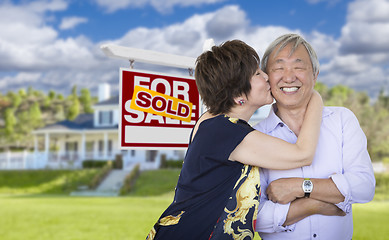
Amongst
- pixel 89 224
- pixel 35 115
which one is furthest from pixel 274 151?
pixel 35 115

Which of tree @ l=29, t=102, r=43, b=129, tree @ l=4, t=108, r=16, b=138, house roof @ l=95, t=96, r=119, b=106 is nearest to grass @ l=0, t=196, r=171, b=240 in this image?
house roof @ l=95, t=96, r=119, b=106

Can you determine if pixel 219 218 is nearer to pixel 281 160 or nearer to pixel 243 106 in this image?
pixel 281 160

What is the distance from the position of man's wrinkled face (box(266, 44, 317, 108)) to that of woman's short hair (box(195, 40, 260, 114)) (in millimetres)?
253

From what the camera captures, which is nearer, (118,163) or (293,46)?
(293,46)

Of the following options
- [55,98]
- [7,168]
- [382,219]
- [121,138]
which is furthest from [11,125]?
[121,138]

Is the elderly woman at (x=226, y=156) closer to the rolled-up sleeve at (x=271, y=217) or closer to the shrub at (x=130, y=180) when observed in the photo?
the rolled-up sleeve at (x=271, y=217)

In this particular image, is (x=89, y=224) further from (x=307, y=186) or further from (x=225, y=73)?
(x=225, y=73)

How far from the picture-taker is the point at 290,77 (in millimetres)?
2613

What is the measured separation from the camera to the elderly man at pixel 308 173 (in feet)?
8.13

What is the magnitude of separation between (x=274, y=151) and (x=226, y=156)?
0.26 m

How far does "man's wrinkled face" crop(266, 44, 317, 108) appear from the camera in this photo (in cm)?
263

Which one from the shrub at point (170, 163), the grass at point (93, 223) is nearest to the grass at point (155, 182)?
the shrub at point (170, 163)

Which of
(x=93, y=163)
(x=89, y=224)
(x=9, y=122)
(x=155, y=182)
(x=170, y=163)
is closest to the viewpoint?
(x=89, y=224)

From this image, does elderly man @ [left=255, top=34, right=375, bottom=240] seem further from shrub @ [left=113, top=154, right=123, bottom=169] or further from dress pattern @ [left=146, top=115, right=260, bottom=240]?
shrub @ [left=113, top=154, right=123, bottom=169]
